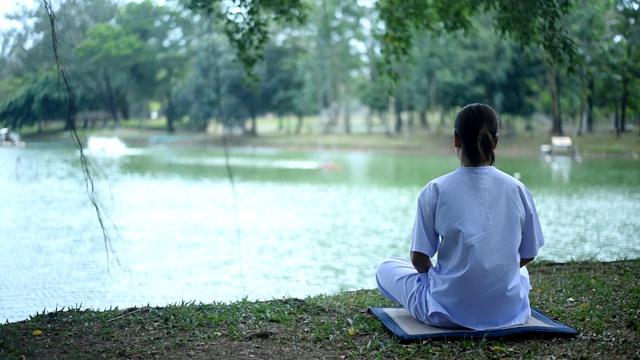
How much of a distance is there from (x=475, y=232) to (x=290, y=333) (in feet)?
3.35

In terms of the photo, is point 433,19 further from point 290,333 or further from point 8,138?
point 8,138

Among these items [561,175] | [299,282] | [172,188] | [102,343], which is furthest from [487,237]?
[561,175]

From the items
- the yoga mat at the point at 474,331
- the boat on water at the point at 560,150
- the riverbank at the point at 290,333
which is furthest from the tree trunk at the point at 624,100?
the yoga mat at the point at 474,331

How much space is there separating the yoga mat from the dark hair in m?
0.75

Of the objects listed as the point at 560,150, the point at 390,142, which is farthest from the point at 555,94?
the point at 390,142

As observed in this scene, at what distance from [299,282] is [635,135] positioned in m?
20.7

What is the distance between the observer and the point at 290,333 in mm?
3355

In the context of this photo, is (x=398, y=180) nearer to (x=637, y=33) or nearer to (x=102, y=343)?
(x=637, y=33)

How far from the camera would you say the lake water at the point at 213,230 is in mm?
6281

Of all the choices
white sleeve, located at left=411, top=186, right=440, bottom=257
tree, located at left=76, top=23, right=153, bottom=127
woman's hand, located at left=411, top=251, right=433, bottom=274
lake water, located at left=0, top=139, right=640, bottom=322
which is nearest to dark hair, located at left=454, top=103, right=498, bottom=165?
white sleeve, located at left=411, top=186, right=440, bottom=257

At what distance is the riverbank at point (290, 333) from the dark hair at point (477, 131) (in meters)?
0.80

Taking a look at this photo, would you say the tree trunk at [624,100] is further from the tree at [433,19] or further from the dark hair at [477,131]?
the dark hair at [477,131]

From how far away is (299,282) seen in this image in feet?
21.1

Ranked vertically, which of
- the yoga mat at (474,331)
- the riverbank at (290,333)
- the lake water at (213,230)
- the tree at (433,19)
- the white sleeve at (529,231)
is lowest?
the lake water at (213,230)
